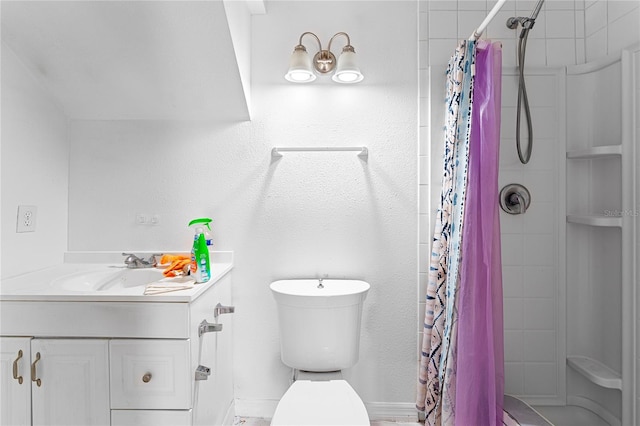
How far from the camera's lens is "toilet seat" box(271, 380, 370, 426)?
1.38 m

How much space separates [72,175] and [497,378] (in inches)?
84.4

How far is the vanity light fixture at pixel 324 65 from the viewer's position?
1.82m

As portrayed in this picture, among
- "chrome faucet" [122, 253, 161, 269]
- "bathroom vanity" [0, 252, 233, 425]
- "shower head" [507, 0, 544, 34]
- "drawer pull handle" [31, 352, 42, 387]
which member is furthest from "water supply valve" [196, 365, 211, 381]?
"shower head" [507, 0, 544, 34]

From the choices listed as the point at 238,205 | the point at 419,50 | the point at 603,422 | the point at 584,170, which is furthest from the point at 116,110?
the point at 603,422

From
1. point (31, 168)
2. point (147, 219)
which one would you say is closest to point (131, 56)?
point (31, 168)

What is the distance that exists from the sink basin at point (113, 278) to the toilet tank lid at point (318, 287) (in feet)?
1.78

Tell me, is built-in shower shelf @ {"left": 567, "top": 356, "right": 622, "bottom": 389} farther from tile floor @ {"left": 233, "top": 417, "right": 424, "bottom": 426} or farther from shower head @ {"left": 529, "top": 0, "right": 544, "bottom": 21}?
shower head @ {"left": 529, "top": 0, "right": 544, "bottom": 21}

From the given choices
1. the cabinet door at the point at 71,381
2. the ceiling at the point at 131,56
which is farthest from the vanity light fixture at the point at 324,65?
the cabinet door at the point at 71,381

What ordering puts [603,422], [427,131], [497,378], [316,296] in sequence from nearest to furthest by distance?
[603,422], [497,378], [316,296], [427,131]

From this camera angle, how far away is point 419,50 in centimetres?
198

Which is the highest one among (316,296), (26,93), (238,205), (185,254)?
(26,93)

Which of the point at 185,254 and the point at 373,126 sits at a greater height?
the point at 373,126

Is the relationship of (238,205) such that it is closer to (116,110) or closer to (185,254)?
(185,254)

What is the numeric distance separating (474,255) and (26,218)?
1843 mm
